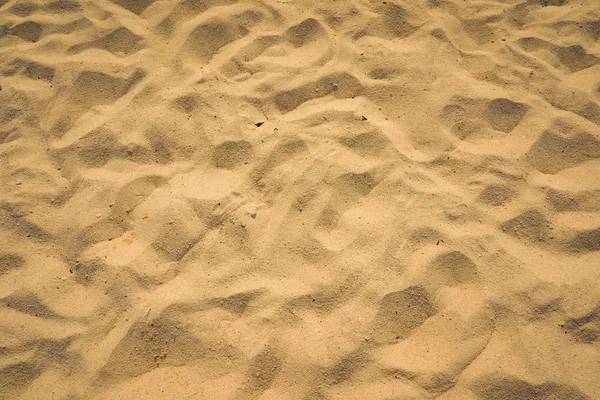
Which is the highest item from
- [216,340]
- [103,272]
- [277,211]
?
[277,211]

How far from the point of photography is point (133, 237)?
6.39 ft

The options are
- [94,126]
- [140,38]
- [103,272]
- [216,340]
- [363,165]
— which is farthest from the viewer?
[140,38]

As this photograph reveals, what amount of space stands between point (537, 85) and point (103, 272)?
2397 millimetres

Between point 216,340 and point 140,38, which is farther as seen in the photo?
point 140,38

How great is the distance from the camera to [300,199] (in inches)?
77.8

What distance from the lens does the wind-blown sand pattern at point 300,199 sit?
168cm

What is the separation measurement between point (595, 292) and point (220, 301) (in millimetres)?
1590

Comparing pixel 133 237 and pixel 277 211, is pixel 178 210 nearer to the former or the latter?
pixel 133 237

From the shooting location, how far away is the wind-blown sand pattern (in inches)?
66.2

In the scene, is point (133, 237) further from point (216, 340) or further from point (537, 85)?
point (537, 85)

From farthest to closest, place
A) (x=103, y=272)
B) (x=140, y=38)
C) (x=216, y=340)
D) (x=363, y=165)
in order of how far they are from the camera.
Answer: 1. (x=140, y=38)
2. (x=363, y=165)
3. (x=103, y=272)
4. (x=216, y=340)

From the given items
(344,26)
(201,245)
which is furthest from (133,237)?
(344,26)

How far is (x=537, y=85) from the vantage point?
2273 mm

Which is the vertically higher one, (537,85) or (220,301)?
(537,85)
